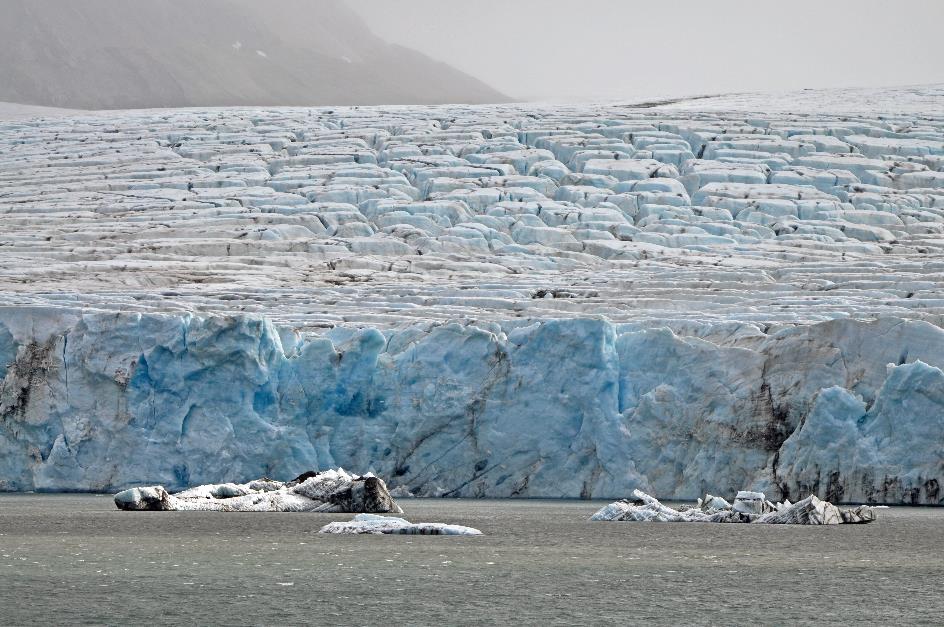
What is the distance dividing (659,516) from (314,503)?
188 inches

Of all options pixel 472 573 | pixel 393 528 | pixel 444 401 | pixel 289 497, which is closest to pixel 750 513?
pixel 393 528

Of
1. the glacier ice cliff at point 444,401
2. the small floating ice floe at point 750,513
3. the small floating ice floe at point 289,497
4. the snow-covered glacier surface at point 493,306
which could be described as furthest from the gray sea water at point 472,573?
the snow-covered glacier surface at point 493,306

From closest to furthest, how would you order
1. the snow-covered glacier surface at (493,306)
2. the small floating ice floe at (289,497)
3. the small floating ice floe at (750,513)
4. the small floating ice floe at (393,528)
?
the small floating ice floe at (393,528), the small floating ice floe at (750,513), the small floating ice floe at (289,497), the snow-covered glacier surface at (493,306)

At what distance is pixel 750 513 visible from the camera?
708 inches

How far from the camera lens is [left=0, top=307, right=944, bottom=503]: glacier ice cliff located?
69.0 ft

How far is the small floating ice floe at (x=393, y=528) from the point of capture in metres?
15.5

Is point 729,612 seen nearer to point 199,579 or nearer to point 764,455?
point 199,579

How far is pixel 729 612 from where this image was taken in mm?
9852

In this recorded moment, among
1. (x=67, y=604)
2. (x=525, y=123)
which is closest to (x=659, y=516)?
(x=67, y=604)

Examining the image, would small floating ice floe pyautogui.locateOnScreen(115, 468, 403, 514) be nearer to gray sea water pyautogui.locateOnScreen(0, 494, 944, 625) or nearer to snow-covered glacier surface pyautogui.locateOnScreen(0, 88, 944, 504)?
gray sea water pyautogui.locateOnScreen(0, 494, 944, 625)

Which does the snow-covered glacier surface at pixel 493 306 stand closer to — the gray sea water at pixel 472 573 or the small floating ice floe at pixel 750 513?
the small floating ice floe at pixel 750 513

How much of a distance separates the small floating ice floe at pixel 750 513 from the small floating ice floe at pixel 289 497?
3.06m

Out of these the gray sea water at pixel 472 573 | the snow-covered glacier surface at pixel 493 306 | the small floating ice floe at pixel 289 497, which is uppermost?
the snow-covered glacier surface at pixel 493 306


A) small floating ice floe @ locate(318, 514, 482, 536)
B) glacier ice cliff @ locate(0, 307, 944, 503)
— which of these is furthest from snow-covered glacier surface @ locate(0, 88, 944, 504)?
small floating ice floe @ locate(318, 514, 482, 536)
